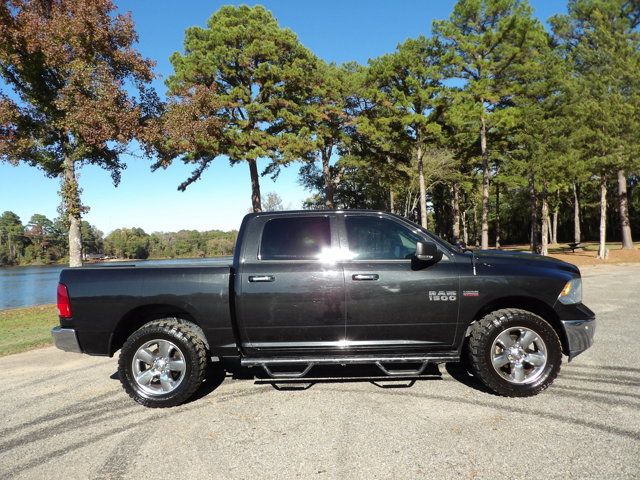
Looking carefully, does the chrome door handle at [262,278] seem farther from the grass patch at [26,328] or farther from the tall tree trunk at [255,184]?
the tall tree trunk at [255,184]

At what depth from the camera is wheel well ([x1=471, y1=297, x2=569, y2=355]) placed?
4.28m

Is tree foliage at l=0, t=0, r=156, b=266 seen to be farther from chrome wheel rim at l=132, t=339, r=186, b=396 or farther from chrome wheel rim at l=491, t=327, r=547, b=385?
chrome wheel rim at l=491, t=327, r=547, b=385

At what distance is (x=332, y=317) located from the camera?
4199mm

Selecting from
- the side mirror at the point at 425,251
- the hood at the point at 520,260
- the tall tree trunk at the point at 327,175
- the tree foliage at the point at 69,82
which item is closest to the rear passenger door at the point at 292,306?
the side mirror at the point at 425,251

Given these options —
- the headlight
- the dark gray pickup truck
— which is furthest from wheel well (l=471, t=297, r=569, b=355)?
the headlight

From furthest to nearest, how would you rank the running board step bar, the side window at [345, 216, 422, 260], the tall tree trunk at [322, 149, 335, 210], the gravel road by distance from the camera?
the tall tree trunk at [322, 149, 335, 210]
the side window at [345, 216, 422, 260]
the running board step bar
the gravel road

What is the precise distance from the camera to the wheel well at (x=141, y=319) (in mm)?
4355

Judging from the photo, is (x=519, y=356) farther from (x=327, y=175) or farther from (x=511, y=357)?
(x=327, y=175)

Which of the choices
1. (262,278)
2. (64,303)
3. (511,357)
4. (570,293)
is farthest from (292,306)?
(570,293)

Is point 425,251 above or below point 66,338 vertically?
above

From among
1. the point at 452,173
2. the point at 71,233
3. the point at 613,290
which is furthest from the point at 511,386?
the point at 452,173

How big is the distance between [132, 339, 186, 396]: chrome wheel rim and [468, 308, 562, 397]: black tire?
9.89 ft

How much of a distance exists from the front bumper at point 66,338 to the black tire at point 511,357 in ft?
13.4

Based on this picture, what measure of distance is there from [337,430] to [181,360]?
178 centimetres
